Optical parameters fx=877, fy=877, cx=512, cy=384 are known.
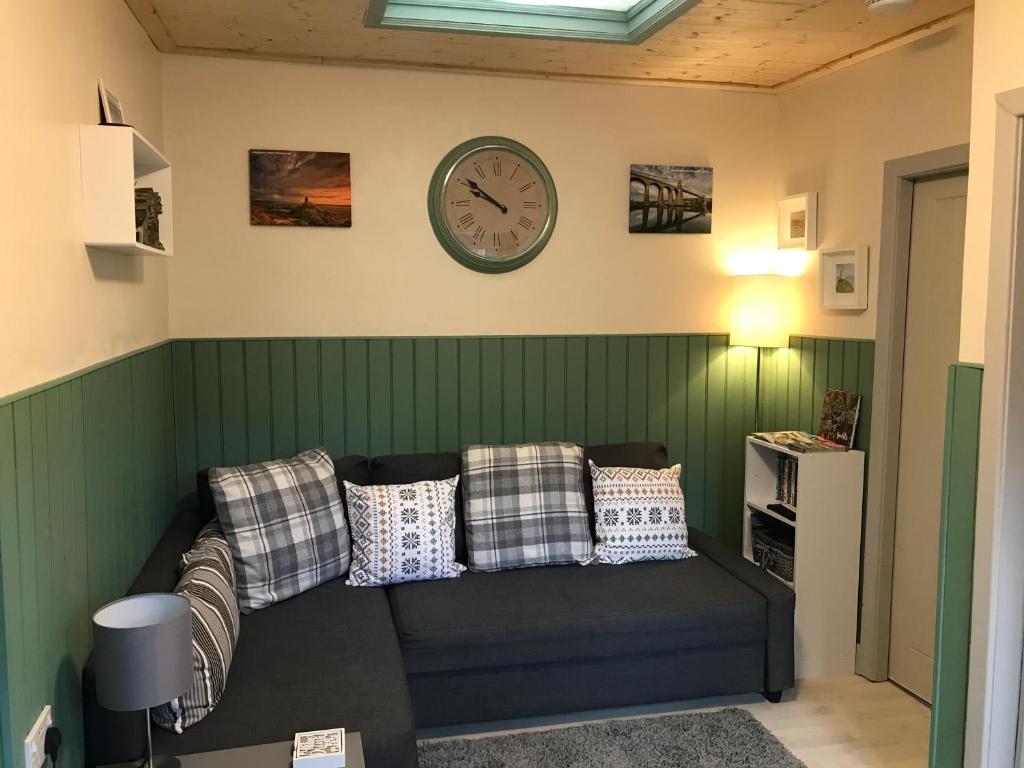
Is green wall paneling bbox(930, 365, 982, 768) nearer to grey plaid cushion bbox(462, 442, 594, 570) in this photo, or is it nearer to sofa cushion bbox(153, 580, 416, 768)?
grey plaid cushion bbox(462, 442, 594, 570)

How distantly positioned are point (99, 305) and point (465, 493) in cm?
168

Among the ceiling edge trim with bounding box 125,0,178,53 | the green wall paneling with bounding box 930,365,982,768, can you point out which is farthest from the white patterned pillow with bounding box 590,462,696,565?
the ceiling edge trim with bounding box 125,0,178,53

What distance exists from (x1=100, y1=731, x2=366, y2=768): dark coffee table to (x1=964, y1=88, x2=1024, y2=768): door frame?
5.58 ft

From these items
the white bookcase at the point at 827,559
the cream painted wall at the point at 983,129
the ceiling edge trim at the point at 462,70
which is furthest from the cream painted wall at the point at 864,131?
the cream painted wall at the point at 983,129

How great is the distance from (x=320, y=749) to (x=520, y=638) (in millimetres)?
1086

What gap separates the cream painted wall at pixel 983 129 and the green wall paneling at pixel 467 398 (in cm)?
183

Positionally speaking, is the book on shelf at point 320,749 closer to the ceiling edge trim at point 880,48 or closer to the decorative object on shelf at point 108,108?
the decorative object on shelf at point 108,108

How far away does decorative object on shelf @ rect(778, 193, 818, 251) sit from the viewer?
12.9 ft

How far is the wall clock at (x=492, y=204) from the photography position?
12.7 feet

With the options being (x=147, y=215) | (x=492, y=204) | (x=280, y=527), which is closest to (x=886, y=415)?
(x=492, y=204)

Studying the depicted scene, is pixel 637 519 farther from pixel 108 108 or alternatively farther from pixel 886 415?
pixel 108 108

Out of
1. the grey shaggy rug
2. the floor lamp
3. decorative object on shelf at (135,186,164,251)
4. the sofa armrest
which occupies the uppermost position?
decorative object on shelf at (135,186,164,251)

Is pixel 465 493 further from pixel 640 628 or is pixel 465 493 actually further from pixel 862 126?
pixel 862 126

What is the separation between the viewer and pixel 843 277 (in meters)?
3.71
